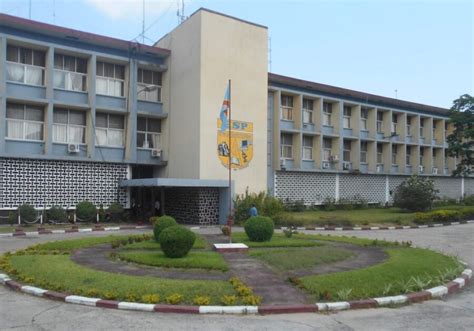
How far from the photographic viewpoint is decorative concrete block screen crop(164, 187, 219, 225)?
23.1 meters

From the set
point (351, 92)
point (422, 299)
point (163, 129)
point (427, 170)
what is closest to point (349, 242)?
point (422, 299)

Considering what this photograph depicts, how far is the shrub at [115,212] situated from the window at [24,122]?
194 inches

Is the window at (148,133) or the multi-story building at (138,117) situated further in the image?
the window at (148,133)

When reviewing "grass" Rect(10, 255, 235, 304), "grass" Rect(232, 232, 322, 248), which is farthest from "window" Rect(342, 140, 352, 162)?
"grass" Rect(10, 255, 235, 304)

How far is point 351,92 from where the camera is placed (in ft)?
112

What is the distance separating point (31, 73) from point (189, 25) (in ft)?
27.4

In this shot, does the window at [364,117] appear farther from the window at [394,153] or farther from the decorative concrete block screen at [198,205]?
the decorative concrete block screen at [198,205]

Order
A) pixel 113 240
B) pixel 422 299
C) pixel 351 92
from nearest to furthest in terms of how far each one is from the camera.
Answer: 1. pixel 422 299
2. pixel 113 240
3. pixel 351 92

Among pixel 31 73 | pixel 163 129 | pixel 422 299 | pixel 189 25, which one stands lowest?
pixel 422 299

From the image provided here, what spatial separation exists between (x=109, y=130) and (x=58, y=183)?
4.16 metres

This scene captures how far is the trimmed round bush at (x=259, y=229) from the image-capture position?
48.1ft

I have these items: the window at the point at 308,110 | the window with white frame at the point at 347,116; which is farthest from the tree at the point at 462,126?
the window at the point at 308,110

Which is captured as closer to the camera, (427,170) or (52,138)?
(52,138)

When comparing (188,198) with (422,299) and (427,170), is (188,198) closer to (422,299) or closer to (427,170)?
(422,299)
